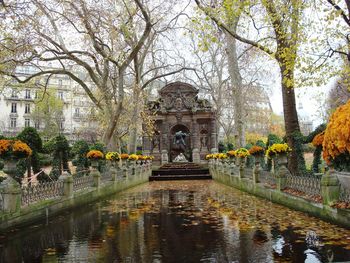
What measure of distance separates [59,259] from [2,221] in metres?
2.79

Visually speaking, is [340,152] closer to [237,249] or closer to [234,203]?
[237,249]

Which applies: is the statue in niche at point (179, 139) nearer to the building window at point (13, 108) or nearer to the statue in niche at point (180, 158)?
the statue in niche at point (180, 158)

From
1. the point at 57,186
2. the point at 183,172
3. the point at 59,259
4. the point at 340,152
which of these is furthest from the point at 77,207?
the point at 183,172

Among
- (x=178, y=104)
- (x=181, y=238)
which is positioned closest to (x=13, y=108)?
(x=178, y=104)

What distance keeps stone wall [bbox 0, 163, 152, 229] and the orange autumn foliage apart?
7.47m

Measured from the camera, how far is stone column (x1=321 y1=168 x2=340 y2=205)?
810 centimetres

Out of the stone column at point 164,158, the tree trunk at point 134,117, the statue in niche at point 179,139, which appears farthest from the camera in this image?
the statue in niche at point 179,139

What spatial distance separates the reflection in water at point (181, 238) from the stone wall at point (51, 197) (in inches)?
13.6

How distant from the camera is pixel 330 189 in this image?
817 centimetres

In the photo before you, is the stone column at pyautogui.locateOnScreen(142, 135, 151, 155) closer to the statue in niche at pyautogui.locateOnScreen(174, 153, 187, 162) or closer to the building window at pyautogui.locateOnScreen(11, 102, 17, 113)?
the statue in niche at pyautogui.locateOnScreen(174, 153, 187, 162)

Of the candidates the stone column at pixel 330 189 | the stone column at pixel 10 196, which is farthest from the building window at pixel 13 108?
the stone column at pixel 330 189

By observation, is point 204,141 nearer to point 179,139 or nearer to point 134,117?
point 179,139

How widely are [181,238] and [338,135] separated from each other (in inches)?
161

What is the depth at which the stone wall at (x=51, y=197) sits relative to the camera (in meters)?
7.86
